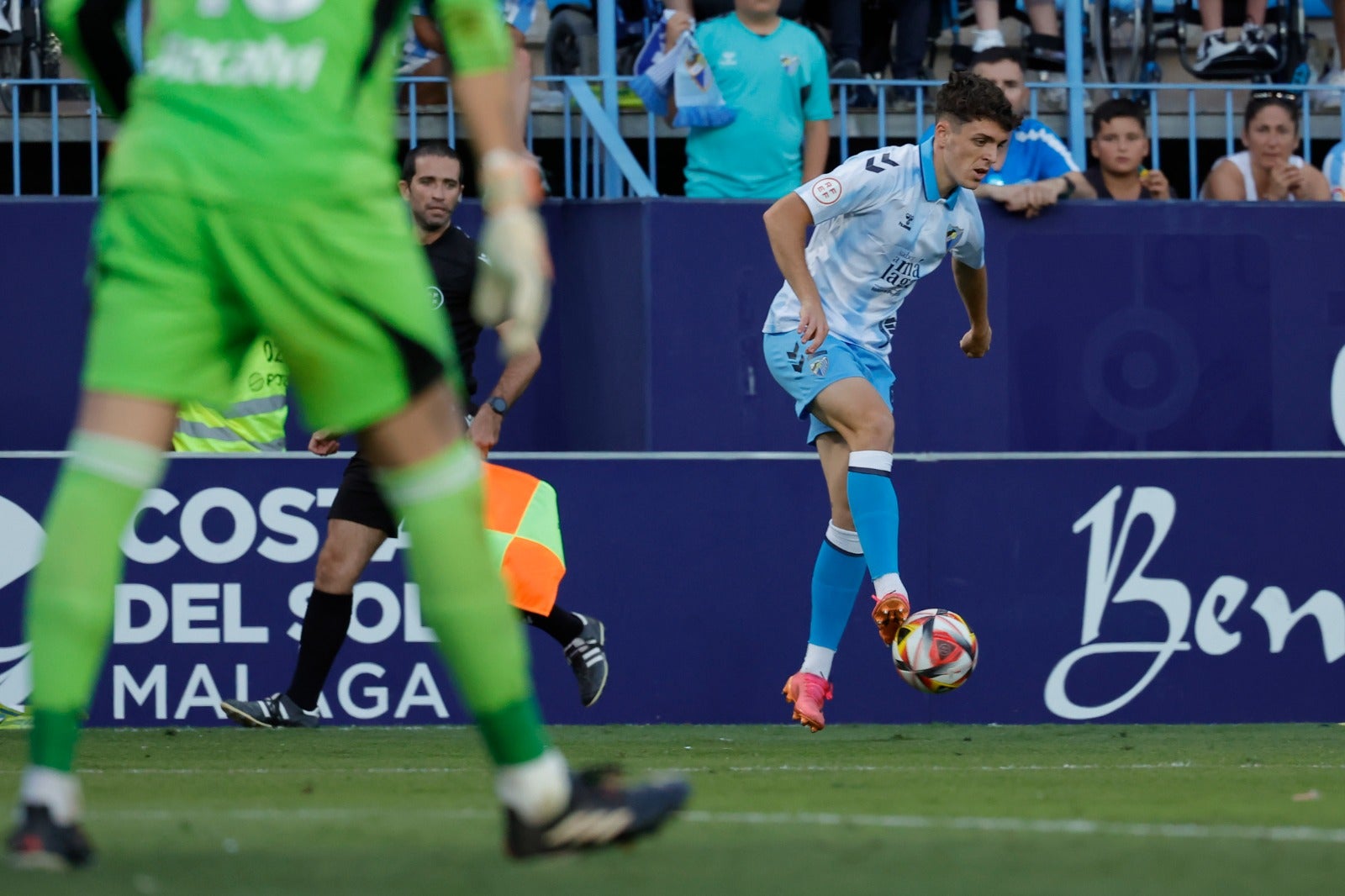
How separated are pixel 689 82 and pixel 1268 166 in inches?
119

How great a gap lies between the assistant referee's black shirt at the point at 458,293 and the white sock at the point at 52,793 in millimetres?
4724

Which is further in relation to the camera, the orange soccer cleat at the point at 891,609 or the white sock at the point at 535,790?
the orange soccer cleat at the point at 891,609

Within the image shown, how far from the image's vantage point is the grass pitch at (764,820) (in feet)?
11.2

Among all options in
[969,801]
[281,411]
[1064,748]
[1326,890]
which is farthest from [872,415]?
[1326,890]

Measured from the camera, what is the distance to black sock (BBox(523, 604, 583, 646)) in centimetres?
790

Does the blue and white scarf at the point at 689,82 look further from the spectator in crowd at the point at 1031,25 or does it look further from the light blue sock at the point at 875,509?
the light blue sock at the point at 875,509

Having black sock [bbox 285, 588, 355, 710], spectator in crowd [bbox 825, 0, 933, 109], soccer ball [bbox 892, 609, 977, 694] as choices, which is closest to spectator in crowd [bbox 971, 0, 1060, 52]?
spectator in crowd [bbox 825, 0, 933, 109]

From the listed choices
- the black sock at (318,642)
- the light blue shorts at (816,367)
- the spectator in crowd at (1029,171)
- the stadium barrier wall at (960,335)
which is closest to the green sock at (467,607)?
the light blue shorts at (816,367)

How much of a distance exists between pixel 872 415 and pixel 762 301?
2943mm

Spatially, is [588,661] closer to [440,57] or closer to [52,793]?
[440,57]

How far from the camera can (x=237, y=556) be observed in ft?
28.1

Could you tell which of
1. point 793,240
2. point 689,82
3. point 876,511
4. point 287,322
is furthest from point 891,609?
point 287,322

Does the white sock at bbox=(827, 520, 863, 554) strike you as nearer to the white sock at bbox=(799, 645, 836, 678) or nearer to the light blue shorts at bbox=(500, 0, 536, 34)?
the white sock at bbox=(799, 645, 836, 678)

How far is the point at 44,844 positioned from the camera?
335 centimetres
